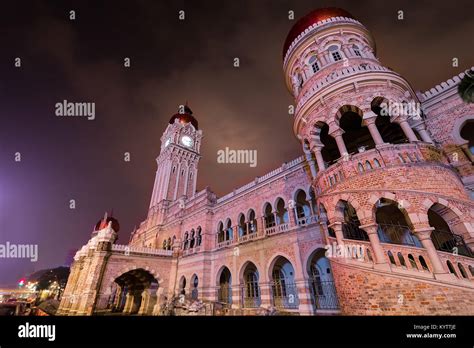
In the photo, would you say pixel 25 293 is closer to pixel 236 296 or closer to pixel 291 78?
pixel 236 296

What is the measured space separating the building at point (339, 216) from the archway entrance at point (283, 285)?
2.7 inches

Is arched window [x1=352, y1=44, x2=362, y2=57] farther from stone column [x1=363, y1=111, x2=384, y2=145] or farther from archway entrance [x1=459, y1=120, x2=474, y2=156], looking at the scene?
archway entrance [x1=459, y1=120, x2=474, y2=156]

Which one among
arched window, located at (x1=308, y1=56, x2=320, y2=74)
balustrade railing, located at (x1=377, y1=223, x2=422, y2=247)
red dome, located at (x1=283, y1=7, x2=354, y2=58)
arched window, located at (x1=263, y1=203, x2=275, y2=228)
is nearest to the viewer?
balustrade railing, located at (x1=377, y1=223, x2=422, y2=247)

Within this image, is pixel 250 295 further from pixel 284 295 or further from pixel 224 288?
pixel 284 295

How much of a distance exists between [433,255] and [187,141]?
33367 mm

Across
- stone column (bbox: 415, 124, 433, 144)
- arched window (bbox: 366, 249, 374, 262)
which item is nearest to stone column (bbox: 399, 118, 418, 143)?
stone column (bbox: 415, 124, 433, 144)

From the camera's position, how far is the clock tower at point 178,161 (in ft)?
98.8

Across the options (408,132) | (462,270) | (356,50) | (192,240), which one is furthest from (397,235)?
(192,240)

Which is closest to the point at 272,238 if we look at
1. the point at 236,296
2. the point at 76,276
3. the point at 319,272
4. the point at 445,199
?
the point at 319,272

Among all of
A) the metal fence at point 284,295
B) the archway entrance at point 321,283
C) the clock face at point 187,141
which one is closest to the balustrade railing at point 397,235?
the archway entrance at point 321,283

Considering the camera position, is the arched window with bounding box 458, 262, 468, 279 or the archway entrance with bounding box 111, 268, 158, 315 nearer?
the arched window with bounding box 458, 262, 468, 279

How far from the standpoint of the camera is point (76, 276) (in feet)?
69.1

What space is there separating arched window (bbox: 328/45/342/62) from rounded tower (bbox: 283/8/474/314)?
219mm

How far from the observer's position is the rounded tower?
5.90m
